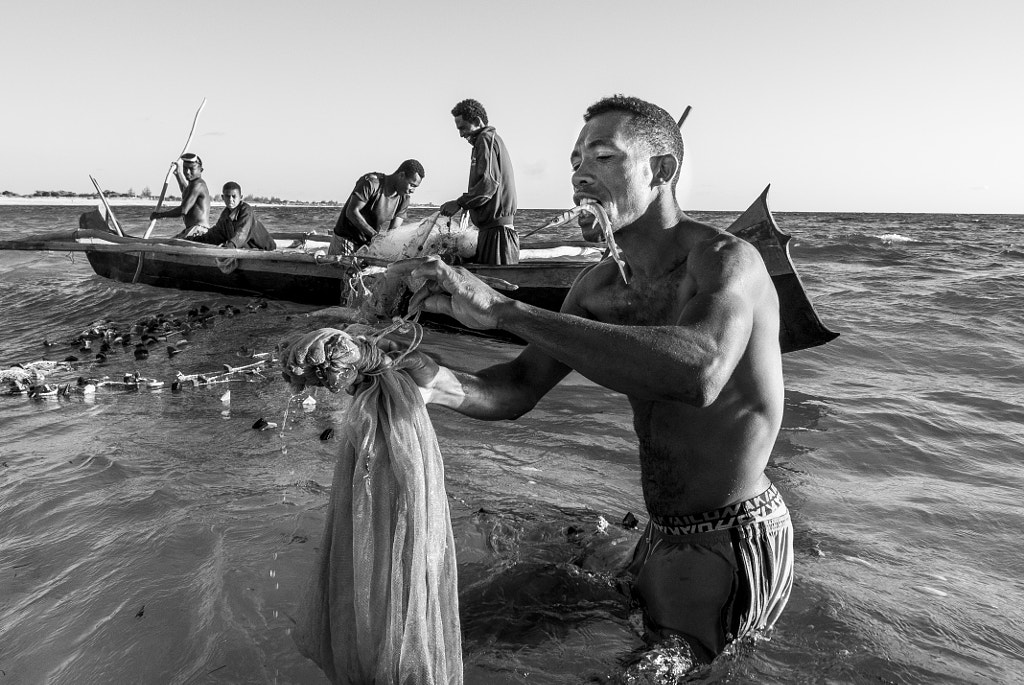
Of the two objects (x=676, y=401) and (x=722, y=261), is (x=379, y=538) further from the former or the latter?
(x=722, y=261)

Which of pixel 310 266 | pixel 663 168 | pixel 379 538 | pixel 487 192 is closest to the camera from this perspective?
pixel 379 538

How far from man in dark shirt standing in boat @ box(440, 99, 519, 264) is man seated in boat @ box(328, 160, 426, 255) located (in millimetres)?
1783

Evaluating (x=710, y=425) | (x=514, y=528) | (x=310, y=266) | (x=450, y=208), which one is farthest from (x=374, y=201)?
(x=710, y=425)

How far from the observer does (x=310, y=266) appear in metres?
11.5

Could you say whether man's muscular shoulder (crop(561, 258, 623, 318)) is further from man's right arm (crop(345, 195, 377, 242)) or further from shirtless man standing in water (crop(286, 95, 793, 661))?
man's right arm (crop(345, 195, 377, 242))

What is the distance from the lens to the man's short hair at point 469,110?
870 cm

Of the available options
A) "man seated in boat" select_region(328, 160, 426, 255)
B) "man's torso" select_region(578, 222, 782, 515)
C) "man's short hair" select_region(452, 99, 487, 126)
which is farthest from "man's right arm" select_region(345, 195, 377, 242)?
"man's torso" select_region(578, 222, 782, 515)

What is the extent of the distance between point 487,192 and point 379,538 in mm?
7133

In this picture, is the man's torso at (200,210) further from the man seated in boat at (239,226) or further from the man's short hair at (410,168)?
the man's short hair at (410,168)

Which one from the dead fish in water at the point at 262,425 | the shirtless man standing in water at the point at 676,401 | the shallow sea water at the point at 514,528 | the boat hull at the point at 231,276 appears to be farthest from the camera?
the boat hull at the point at 231,276

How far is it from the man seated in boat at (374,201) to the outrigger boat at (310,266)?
58 centimetres

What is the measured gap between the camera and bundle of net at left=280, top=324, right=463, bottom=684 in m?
2.10

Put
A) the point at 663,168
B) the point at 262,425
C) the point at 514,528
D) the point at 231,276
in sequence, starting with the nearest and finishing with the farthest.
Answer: the point at 663,168 < the point at 514,528 < the point at 262,425 < the point at 231,276

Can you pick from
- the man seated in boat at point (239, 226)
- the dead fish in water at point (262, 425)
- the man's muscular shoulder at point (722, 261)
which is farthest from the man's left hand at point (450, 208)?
the man's muscular shoulder at point (722, 261)
